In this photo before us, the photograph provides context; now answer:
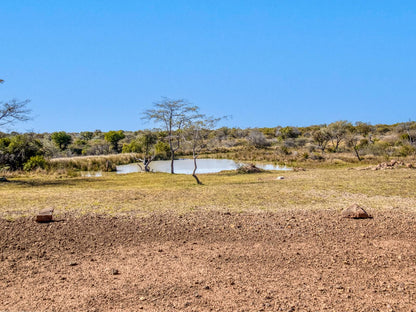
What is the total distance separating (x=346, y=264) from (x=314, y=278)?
2.68 ft

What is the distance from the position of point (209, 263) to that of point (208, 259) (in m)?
0.16

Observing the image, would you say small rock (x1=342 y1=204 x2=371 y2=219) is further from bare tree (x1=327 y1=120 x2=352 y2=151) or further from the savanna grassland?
bare tree (x1=327 y1=120 x2=352 y2=151)

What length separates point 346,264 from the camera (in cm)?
502

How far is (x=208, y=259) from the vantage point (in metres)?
5.25

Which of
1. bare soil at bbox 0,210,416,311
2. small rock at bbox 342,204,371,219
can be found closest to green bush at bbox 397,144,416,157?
bare soil at bbox 0,210,416,311

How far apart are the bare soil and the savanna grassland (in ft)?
0.06

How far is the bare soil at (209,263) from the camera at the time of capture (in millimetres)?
3971

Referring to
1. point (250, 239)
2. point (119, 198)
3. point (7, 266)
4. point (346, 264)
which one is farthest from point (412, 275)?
point (119, 198)

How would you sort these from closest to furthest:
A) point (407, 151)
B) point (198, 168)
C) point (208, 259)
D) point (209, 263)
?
point (209, 263) < point (208, 259) < point (198, 168) < point (407, 151)

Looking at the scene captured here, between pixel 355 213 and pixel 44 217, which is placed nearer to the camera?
pixel 44 217

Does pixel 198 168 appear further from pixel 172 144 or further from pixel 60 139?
pixel 60 139

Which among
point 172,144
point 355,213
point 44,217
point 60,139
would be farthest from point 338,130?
point 60,139

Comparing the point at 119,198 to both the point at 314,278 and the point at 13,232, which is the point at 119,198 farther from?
the point at 314,278

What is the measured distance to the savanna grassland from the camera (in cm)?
400
